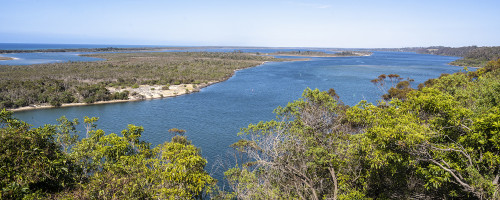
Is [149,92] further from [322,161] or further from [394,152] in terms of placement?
[394,152]

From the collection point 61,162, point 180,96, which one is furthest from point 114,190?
point 180,96

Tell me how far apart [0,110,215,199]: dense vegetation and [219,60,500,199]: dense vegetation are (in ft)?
12.2

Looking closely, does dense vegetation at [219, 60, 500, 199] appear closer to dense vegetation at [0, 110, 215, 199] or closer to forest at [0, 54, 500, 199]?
forest at [0, 54, 500, 199]

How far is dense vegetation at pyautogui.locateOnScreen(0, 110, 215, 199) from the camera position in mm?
9633

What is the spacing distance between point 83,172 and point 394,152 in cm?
1346

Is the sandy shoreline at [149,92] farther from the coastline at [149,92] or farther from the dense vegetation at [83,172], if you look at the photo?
the dense vegetation at [83,172]

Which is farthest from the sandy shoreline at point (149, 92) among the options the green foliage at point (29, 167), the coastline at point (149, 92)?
the green foliage at point (29, 167)

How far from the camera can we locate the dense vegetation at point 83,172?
31.6ft

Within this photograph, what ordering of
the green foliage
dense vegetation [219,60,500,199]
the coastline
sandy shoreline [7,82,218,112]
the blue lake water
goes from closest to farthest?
1. dense vegetation [219,60,500,199]
2. the green foliage
3. the blue lake water
4. the coastline
5. sandy shoreline [7,82,218,112]

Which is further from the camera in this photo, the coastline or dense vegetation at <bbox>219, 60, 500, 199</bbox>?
the coastline

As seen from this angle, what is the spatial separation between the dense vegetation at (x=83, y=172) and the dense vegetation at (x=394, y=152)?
3.73 m

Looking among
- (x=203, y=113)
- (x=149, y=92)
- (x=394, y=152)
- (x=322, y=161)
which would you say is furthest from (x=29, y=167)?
(x=149, y=92)

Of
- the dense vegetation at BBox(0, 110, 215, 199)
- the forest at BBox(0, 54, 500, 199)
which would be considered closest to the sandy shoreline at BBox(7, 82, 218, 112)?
the forest at BBox(0, 54, 500, 199)

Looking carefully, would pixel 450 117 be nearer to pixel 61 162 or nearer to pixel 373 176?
pixel 373 176
